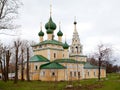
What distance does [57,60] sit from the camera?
52.4 m

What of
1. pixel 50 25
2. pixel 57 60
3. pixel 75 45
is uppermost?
pixel 50 25

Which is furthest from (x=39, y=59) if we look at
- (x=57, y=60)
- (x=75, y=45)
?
(x=75, y=45)

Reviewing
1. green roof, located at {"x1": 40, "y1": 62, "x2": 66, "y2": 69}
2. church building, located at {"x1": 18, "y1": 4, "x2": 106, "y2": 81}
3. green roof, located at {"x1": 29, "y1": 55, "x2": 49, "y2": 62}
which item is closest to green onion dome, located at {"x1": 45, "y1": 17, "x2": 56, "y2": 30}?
church building, located at {"x1": 18, "y1": 4, "x2": 106, "y2": 81}

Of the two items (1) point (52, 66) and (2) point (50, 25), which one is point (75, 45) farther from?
(1) point (52, 66)

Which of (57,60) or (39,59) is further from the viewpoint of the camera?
(57,60)

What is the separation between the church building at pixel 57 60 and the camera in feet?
161

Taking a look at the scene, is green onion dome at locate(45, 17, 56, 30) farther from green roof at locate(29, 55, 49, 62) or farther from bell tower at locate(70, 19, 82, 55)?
green roof at locate(29, 55, 49, 62)

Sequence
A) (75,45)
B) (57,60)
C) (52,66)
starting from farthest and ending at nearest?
(75,45) → (57,60) → (52,66)

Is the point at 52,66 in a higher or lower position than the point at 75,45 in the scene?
lower

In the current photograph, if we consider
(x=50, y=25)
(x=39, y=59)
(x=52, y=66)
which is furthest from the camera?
(x=50, y=25)

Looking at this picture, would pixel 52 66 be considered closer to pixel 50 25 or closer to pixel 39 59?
pixel 39 59

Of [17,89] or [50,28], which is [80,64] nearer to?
[50,28]

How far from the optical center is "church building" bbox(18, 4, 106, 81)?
49.2 m

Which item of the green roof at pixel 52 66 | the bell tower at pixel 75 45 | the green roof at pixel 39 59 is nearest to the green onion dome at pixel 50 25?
the bell tower at pixel 75 45
